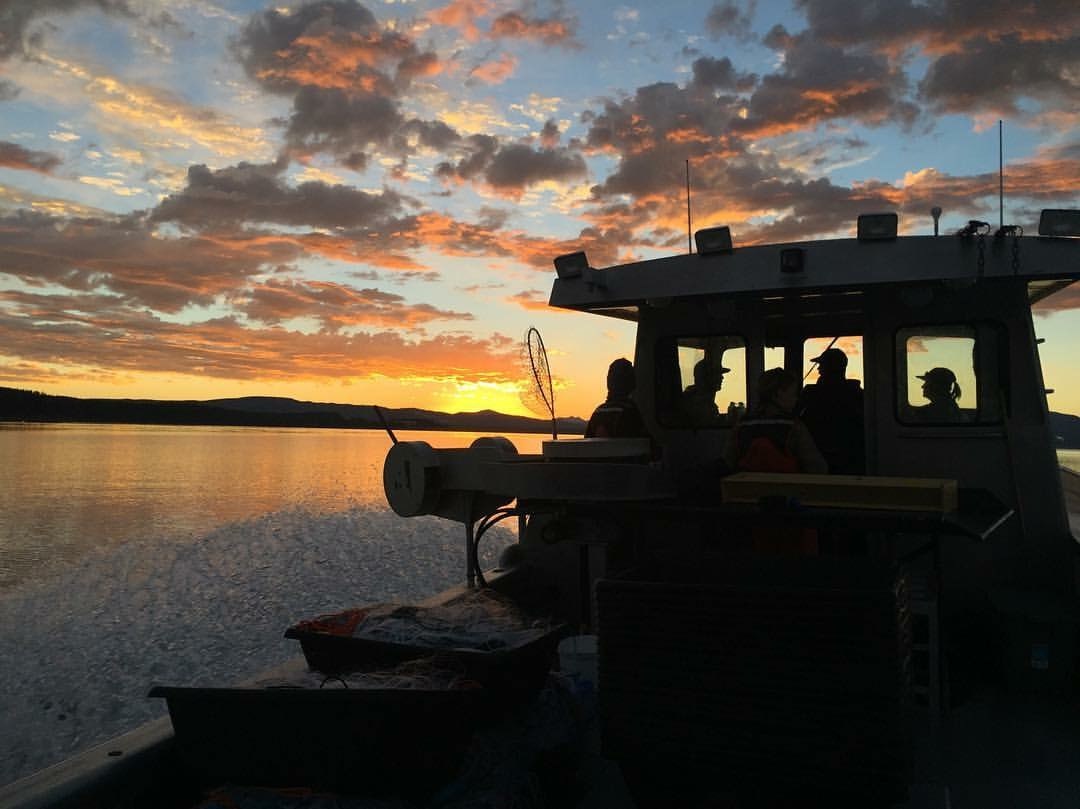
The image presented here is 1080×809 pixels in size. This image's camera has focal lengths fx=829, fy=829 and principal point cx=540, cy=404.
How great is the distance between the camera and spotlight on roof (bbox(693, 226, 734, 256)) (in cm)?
526

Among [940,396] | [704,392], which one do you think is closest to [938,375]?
[940,396]

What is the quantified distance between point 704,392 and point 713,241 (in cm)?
127

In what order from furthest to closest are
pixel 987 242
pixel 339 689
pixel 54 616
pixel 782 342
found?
pixel 54 616 → pixel 782 342 → pixel 987 242 → pixel 339 689

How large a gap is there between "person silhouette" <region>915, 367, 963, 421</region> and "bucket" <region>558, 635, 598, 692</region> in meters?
2.61

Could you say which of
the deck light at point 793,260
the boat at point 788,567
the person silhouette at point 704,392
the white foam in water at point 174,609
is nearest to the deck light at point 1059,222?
the boat at point 788,567

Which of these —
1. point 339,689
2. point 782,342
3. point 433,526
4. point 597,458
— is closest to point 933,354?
point 782,342

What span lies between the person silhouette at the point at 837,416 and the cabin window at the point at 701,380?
0.52m

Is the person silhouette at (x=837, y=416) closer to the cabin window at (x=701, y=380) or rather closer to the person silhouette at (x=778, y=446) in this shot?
the cabin window at (x=701, y=380)

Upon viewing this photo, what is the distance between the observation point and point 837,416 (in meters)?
5.66

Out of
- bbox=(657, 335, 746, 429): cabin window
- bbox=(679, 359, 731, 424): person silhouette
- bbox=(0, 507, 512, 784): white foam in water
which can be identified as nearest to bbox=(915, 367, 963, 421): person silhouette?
bbox=(657, 335, 746, 429): cabin window

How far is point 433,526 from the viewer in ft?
60.6

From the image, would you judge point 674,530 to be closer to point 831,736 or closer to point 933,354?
point 933,354

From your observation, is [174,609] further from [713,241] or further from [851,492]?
[851,492]

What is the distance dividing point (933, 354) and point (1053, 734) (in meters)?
2.34
